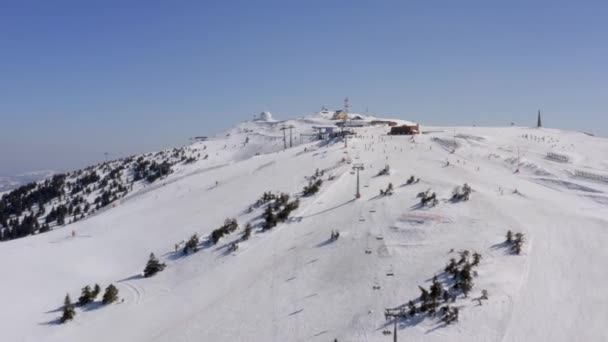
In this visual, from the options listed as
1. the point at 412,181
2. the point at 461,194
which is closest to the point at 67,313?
the point at 461,194

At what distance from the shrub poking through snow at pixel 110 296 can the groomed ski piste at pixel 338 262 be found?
41 cm

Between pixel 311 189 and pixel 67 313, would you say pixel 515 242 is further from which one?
pixel 67 313

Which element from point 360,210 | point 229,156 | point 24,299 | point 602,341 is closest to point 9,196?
point 229,156

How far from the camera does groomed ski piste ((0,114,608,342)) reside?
21.3 meters

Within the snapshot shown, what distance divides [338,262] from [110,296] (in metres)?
14.0

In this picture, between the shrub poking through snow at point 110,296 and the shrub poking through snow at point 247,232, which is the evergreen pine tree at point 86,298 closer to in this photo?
the shrub poking through snow at point 110,296

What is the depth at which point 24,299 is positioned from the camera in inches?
1208

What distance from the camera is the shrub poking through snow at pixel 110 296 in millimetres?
28938

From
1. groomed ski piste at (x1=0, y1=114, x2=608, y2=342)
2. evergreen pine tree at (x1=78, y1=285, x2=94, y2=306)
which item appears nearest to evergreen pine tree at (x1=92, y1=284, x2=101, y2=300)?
evergreen pine tree at (x1=78, y1=285, x2=94, y2=306)

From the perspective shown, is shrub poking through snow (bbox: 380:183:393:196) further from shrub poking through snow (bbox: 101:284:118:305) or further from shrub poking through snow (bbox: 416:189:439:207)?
shrub poking through snow (bbox: 101:284:118:305)

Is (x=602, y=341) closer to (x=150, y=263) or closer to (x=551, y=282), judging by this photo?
(x=551, y=282)

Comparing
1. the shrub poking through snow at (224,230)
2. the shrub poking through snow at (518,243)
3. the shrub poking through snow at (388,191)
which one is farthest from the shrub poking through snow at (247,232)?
the shrub poking through snow at (518,243)

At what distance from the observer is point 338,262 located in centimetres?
2848

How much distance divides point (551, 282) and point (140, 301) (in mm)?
22846
